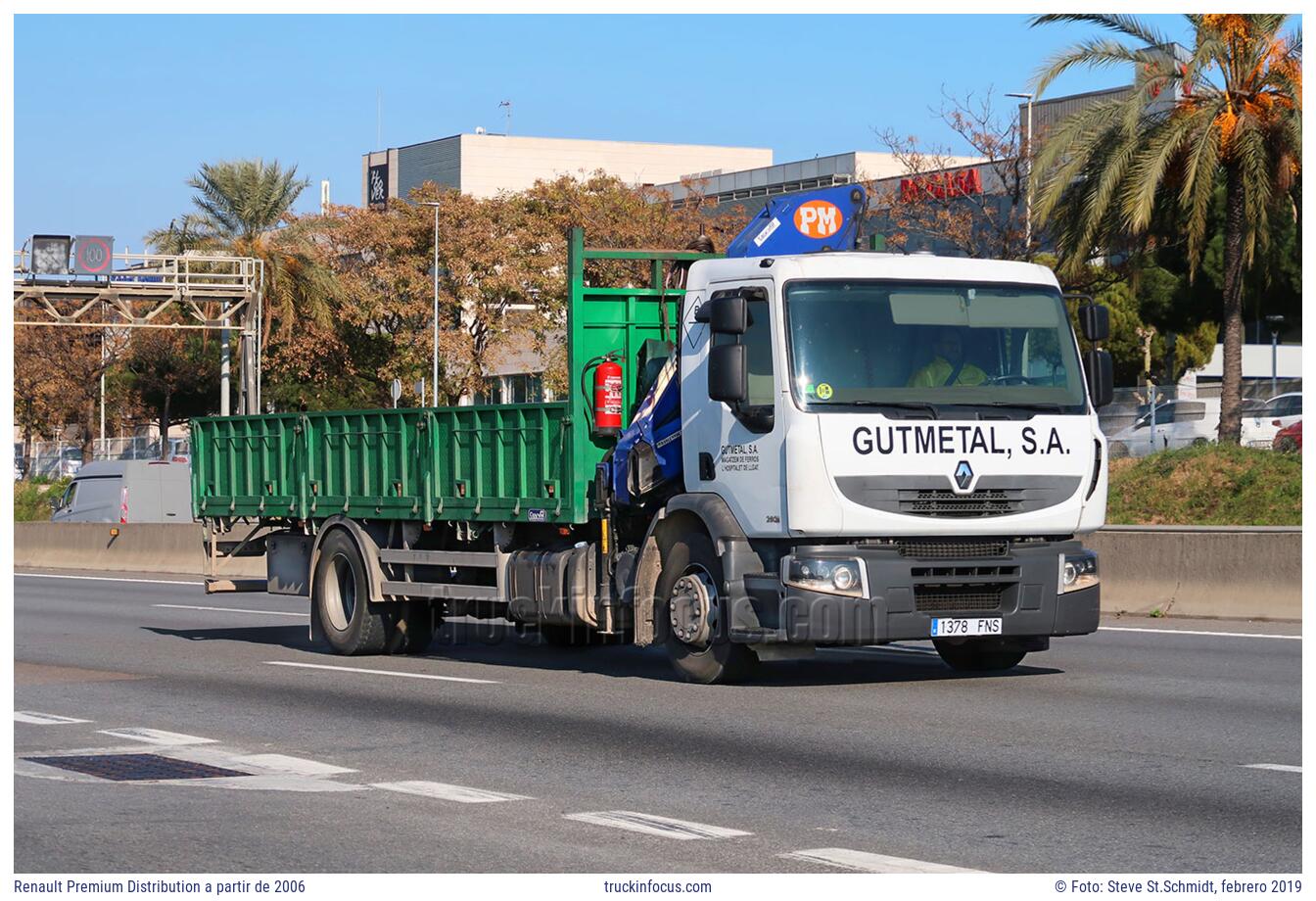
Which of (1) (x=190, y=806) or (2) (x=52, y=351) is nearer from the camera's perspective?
(1) (x=190, y=806)

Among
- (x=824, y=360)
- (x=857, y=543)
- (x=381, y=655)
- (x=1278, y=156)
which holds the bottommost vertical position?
(x=381, y=655)

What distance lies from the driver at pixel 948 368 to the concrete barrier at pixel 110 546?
2248 centimetres

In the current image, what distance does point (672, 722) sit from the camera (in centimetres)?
1166

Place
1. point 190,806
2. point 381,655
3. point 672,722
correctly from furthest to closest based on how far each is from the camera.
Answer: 1. point 381,655
2. point 672,722
3. point 190,806

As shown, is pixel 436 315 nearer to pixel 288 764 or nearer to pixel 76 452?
pixel 76 452

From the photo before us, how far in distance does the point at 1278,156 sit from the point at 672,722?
77.9 feet

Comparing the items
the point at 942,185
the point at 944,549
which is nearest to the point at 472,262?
the point at 942,185

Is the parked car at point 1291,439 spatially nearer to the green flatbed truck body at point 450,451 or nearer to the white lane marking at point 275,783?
the green flatbed truck body at point 450,451

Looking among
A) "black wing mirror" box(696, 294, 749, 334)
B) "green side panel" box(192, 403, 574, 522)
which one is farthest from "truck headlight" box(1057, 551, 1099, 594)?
"green side panel" box(192, 403, 574, 522)

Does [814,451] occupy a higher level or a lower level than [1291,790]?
higher

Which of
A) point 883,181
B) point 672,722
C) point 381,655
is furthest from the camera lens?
point 883,181

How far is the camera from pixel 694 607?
43.8 ft

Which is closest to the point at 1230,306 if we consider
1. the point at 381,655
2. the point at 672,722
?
the point at 381,655

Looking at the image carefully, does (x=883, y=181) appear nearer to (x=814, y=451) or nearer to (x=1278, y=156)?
(x=1278, y=156)
